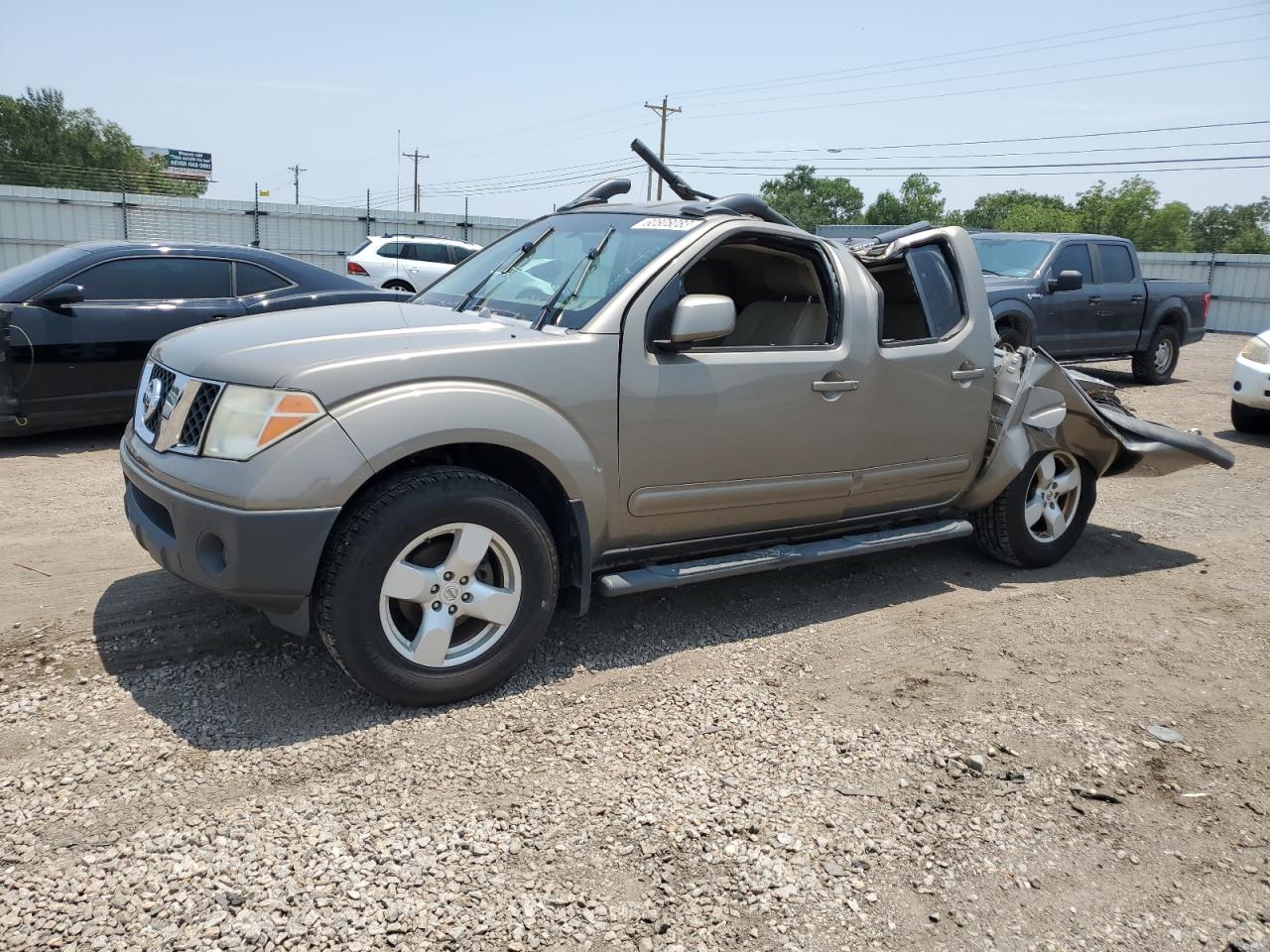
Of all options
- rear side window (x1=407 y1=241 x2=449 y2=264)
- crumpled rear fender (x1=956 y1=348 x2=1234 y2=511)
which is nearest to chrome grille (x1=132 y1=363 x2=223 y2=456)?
crumpled rear fender (x1=956 y1=348 x2=1234 y2=511)

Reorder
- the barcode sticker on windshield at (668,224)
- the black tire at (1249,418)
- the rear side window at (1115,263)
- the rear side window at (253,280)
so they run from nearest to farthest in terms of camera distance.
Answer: the barcode sticker on windshield at (668,224), the rear side window at (253,280), the black tire at (1249,418), the rear side window at (1115,263)

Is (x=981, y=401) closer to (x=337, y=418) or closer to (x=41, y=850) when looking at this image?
(x=337, y=418)

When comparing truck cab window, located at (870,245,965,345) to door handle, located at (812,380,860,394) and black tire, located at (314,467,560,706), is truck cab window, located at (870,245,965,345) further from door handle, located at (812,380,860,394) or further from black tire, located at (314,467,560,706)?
black tire, located at (314,467,560,706)

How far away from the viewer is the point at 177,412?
345 cm

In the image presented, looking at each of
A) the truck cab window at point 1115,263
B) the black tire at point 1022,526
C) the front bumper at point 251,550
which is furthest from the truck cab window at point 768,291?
the truck cab window at point 1115,263

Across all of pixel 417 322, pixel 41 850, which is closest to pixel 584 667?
pixel 417 322

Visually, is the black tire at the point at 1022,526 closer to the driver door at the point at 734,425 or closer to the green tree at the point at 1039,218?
the driver door at the point at 734,425

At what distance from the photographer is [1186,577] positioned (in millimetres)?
5645

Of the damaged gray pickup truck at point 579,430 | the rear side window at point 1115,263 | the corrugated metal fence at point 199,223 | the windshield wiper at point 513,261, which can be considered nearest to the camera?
the damaged gray pickup truck at point 579,430

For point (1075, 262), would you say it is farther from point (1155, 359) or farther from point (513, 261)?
point (513, 261)

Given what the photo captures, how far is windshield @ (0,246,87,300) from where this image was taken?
694 centimetres

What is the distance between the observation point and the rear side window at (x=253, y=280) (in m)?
7.86

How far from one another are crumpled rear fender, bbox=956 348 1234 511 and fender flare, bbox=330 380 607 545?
7.95 feet

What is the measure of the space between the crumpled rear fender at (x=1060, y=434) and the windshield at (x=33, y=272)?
6339mm
